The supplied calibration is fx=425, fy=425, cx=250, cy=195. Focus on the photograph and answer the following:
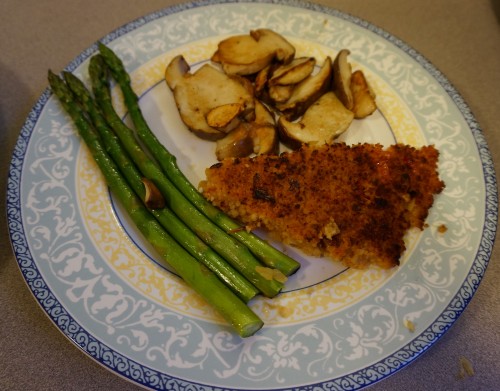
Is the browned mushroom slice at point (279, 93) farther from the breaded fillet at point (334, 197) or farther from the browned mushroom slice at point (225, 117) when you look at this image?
the breaded fillet at point (334, 197)

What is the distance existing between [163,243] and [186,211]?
0.25 metres

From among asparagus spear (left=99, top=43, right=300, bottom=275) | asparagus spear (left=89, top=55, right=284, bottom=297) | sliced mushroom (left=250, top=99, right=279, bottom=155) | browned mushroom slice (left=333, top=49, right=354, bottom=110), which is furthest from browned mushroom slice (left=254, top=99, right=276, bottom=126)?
asparagus spear (left=89, top=55, right=284, bottom=297)

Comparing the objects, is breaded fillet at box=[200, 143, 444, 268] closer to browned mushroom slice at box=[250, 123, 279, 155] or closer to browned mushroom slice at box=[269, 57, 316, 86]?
browned mushroom slice at box=[250, 123, 279, 155]

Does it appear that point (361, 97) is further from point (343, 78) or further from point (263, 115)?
point (263, 115)

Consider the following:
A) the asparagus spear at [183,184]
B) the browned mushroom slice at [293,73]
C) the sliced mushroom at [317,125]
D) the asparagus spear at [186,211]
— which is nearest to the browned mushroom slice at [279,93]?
the browned mushroom slice at [293,73]

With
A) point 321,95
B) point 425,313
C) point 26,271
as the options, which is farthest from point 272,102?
point 26,271

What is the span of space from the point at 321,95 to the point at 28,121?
214 cm

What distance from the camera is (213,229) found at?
8.48ft

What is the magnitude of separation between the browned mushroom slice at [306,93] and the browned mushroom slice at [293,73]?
54 millimetres

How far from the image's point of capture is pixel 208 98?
3158mm

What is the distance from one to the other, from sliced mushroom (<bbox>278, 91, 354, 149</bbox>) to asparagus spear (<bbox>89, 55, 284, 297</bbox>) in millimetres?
886

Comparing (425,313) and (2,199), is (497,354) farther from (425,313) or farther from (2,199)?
(2,199)

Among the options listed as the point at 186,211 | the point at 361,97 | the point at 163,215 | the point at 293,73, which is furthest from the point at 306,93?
the point at 163,215

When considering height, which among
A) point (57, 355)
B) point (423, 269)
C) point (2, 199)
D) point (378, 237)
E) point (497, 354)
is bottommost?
point (497, 354)
